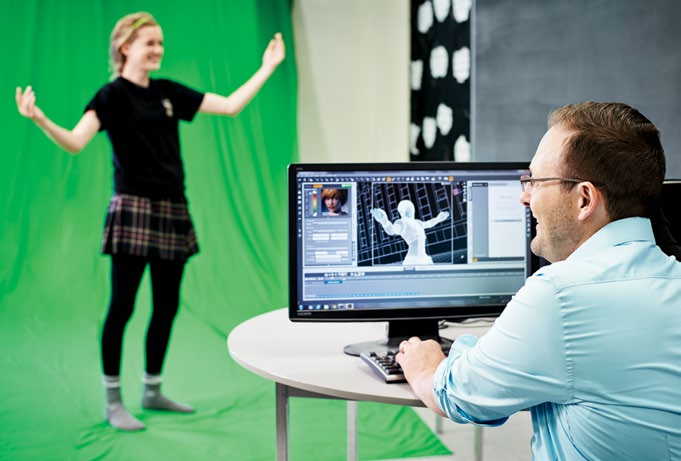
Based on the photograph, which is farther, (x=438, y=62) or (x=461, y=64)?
(x=438, y=62)

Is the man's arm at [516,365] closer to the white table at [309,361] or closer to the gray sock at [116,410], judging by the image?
the white table at [309,361]

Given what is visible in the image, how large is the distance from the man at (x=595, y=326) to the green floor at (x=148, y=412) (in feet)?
5.50

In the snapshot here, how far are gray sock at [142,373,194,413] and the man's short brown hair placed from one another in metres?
2.25

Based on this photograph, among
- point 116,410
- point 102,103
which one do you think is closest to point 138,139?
point 102,103

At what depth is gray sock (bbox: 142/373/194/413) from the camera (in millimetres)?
3016

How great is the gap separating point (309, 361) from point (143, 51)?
180 cm

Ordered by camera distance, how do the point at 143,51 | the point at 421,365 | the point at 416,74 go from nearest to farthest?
the point at 421,365 < the point at 143,51 < the point at 416,74

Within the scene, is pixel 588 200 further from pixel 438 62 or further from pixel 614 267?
pixel 438 62

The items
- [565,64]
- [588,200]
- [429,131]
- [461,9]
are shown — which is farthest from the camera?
[429,131]

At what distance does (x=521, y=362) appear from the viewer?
3.43 ft

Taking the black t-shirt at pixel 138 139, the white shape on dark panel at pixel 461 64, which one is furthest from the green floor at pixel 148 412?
the white shape on dark panel at pixel 461 64

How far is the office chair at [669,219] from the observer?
1.60 metres

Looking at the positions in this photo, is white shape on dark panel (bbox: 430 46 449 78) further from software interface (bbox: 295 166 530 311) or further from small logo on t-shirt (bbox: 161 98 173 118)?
software interface (bbox: 295 166 530 311)

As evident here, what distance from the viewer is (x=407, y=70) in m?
4.24
